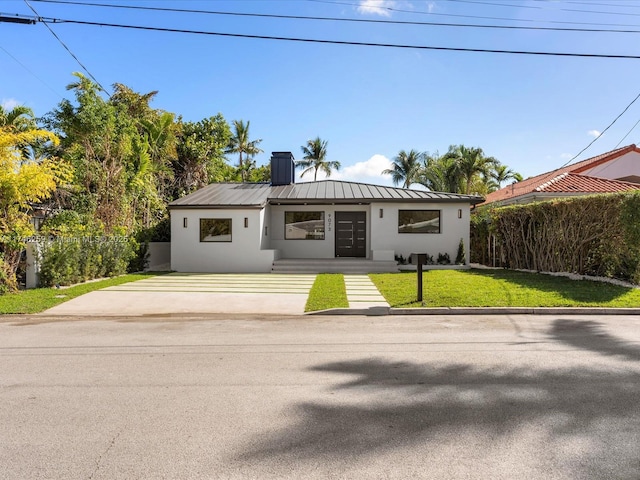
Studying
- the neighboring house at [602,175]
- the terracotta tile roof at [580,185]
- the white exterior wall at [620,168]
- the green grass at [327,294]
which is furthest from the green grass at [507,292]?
the white exterior wall at [620,168]

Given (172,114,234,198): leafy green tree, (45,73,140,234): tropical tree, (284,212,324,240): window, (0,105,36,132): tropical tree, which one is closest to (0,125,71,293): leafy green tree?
(45,73,140,234): tropical tree

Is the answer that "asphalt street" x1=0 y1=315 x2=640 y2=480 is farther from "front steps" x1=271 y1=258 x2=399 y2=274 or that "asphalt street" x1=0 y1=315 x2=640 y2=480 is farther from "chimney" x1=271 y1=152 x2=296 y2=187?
"chimney" x1=271 y1=152 x2=296 y2=187

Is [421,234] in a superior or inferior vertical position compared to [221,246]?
superior

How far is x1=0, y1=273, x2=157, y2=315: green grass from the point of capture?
8477mm

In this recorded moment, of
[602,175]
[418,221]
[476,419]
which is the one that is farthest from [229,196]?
[602,175]

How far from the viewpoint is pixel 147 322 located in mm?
7727

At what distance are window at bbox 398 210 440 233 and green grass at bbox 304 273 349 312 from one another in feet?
15.3

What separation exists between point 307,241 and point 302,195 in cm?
218

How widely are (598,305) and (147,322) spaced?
30.1 ft

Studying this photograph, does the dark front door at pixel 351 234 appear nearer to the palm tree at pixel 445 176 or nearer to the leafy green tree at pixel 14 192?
the leafy green tree at pixel 14 192

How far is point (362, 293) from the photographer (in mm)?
10570

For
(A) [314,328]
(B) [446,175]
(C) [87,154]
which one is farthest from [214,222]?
(B) [446,175]

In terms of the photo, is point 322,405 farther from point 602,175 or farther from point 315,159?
point 315,159

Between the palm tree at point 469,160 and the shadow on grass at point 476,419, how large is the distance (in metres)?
30.3
